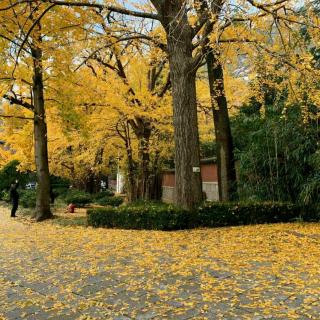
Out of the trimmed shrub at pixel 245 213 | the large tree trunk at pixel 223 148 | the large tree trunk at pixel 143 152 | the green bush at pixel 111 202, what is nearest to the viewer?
the trimmed shrub at pixel 245 213

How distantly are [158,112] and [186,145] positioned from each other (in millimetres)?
4593

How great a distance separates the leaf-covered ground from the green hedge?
2.02 feet

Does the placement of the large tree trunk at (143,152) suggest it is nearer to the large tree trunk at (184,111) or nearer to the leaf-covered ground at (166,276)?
the large tree trunk at (184,111)

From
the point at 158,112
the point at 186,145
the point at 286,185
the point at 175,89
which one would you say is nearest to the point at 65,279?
the point at 186,145

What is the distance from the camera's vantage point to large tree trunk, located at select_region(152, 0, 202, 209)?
9.00 m

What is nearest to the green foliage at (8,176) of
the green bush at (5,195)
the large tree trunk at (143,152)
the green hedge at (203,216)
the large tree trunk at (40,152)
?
the green bush at (5,195)

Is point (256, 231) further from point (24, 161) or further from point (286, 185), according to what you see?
point (24, 161)

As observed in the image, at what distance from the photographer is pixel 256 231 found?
8.22 metres

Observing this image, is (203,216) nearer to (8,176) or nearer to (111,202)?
(111,202)

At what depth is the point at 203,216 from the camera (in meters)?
8.96

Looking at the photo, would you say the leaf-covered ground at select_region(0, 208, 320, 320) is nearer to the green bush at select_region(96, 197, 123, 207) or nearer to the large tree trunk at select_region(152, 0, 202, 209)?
the large tree trunk at select_region(152, 0, 202, 209)

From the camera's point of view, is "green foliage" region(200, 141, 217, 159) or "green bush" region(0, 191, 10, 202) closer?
"green foliage" region(200, 141, 217, 159)

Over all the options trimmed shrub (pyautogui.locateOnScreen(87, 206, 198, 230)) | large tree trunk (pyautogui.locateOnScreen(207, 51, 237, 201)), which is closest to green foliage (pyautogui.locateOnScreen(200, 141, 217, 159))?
large tree trunk (pyautogui.locateOnScreen(207, 51, 237, 201))

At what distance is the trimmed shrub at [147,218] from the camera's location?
872 cm
